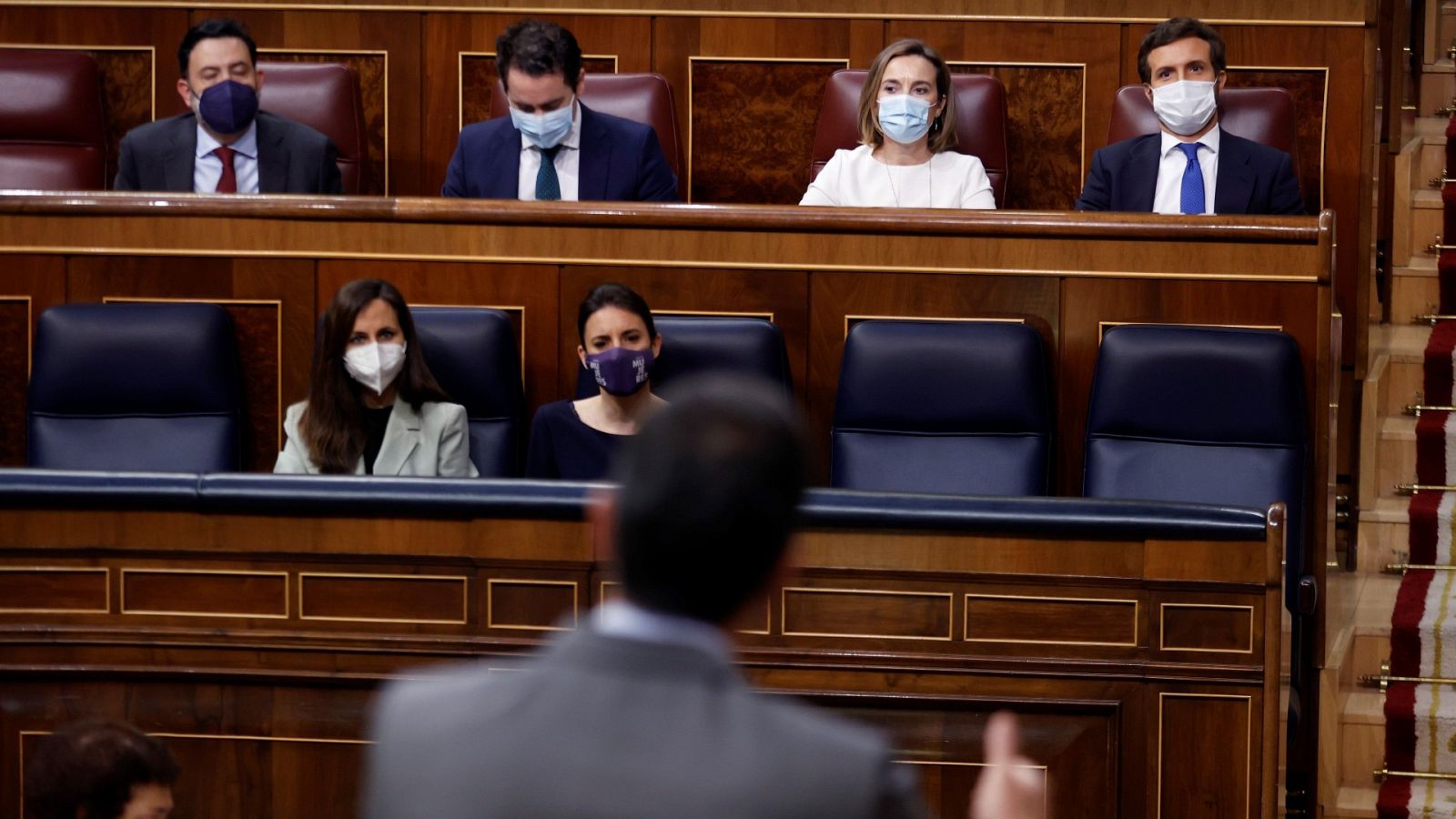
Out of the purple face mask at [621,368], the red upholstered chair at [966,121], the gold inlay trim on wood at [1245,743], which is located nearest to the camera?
the gold inlay trim on wood at [1245,743]

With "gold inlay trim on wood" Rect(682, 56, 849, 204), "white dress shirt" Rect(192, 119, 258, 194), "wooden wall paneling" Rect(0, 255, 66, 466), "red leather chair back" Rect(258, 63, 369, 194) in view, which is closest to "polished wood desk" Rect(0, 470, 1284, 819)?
"wooden wall paneling" Rect(0, 255, 66, 466)

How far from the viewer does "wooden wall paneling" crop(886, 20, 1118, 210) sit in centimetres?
249

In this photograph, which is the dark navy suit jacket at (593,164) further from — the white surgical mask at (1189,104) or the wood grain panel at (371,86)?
the white surgical mask at (1189,104)

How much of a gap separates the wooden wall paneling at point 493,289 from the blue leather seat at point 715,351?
0.07m

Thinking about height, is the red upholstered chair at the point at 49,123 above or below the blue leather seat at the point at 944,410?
above

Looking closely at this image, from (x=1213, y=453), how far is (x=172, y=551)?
0.95 meters

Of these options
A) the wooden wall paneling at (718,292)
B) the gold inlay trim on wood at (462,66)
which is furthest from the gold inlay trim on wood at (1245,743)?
the gold inlay trim on wood at (462,66)

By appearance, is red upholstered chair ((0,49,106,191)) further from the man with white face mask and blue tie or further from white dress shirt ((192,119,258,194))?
the man with white face mask and blue tie

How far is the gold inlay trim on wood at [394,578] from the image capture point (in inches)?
53.9

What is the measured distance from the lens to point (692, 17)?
2557 mm

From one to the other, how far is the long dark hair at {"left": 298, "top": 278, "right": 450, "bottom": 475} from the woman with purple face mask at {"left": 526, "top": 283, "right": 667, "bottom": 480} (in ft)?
0.38

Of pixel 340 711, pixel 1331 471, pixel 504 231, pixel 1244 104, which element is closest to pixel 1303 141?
pixel 1244 104

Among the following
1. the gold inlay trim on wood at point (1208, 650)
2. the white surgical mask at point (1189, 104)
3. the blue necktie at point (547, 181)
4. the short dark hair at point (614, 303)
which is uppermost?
the white surgical mask at point (1189, 104)

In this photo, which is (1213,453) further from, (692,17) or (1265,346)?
→ (692,17)
